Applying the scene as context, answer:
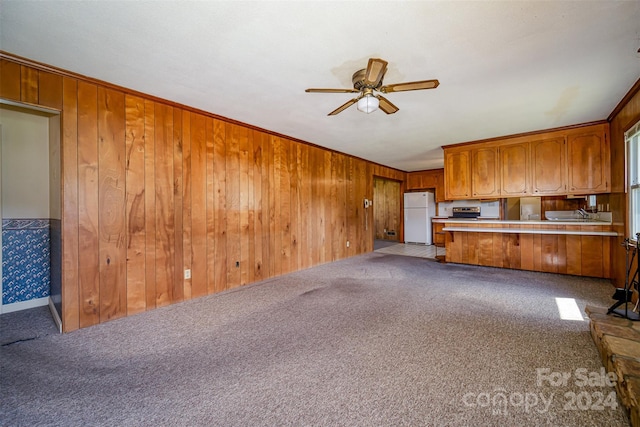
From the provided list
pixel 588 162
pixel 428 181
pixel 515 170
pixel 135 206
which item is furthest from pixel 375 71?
pixel 428 181

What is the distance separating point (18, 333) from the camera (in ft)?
7.60

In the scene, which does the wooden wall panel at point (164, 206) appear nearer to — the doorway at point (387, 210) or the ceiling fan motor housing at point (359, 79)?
the ceiling fan motor housing at point (359, 79)

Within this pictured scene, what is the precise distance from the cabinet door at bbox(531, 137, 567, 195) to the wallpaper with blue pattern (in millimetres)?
7197

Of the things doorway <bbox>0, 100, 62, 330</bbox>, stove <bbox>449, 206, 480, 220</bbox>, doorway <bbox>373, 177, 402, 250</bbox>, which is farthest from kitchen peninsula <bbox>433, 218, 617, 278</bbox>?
doorway <bbox>0, 100, 62, 330</bbox>

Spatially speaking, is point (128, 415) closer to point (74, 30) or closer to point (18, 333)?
point (18, 333)

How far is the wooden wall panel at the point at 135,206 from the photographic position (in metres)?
2.67

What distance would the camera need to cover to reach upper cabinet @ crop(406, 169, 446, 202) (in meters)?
7.68

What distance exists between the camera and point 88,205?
244 cm

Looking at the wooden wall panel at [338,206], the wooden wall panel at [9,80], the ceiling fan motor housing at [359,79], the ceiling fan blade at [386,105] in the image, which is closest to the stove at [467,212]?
the wooden wall panel at [338,206]

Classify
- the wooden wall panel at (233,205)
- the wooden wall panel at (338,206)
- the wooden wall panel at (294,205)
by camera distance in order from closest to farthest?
the wooden wall panel at (233,205)
the wooden wall panel at (294,205)
the wooden wall panel at (338,206)

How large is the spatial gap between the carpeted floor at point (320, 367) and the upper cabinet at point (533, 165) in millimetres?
2002

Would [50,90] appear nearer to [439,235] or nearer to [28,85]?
[28,85]

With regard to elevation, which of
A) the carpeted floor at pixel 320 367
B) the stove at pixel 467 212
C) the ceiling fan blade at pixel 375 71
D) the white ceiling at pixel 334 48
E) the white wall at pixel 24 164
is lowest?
the carpeted floor at pixel 320 367

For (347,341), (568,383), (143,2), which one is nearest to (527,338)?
(568,383)
